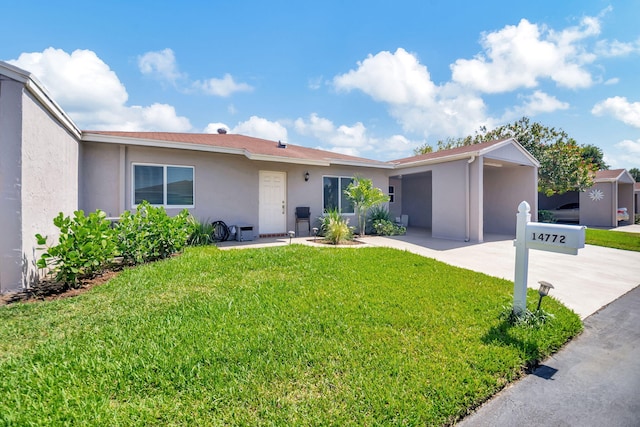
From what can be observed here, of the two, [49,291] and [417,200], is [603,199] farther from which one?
[49,291]

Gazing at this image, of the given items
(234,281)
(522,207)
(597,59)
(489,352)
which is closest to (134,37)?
(234,281)

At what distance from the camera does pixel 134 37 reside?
881 cm

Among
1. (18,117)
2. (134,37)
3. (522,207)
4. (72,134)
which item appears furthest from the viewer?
(134,37)

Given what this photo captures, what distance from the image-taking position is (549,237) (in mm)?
3242

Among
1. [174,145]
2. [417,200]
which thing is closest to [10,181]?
[174,145]

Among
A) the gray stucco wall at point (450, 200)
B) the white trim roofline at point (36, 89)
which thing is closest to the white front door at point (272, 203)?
the white trim roofline at point (36, 89)

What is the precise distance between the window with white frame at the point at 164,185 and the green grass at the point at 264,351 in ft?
14.4

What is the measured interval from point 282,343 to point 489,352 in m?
2.10

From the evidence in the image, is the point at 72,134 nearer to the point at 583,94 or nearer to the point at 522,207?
the point at 522,207

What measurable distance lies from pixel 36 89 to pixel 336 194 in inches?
358

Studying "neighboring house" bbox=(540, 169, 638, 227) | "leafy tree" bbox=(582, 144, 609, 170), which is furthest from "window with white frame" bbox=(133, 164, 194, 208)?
"leafy tree" bbox=(582, 144, 609, 170)

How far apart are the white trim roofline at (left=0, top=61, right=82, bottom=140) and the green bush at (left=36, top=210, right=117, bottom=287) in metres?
2.05

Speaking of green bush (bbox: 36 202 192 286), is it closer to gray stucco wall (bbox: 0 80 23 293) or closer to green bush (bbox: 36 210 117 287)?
green bush (bbox: 36 210 117 287)

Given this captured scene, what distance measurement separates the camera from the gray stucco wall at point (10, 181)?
4297 mm
